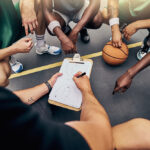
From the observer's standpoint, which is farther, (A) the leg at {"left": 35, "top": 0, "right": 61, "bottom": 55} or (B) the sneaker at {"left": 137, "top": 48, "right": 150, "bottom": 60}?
(B) the sneaker at {"left": 137, "top": 48, "right": 150, "bottom": 60}

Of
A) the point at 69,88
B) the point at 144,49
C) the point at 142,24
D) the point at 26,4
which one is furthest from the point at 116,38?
the point at 26,4

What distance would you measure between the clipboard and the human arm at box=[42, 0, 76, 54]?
0.53 ft

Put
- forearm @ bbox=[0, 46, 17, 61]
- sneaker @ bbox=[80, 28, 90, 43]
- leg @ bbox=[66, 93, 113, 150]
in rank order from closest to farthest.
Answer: leg @ bbox=[66, 93, 113, 150]
forearm @ bbox=[0, 46, 17, 61]
sneaker @ bbox=[80, 28, 90, 43]

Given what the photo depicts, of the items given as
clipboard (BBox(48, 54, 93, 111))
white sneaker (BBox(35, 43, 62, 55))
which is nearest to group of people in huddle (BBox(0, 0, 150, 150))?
white sneaker (BBox(35, 43, 62, 55))

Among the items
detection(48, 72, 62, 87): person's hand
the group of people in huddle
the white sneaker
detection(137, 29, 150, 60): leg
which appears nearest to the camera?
the group of people in huddle

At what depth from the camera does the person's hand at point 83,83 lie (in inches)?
70.6

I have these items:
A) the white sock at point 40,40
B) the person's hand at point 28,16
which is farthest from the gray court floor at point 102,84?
the person's hand at point 28,16

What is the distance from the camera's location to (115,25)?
228cm

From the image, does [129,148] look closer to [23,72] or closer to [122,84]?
[122,84]

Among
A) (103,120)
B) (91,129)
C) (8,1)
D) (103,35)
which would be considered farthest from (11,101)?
(103,35)

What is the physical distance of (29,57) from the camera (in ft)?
9.00

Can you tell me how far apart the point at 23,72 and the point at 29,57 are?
33 centimetres

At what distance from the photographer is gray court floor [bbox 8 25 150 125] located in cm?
210

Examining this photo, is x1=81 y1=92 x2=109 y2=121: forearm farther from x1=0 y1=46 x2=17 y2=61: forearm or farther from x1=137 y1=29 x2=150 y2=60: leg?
x1=137 y1=29 x2=150 y2=60: leg
